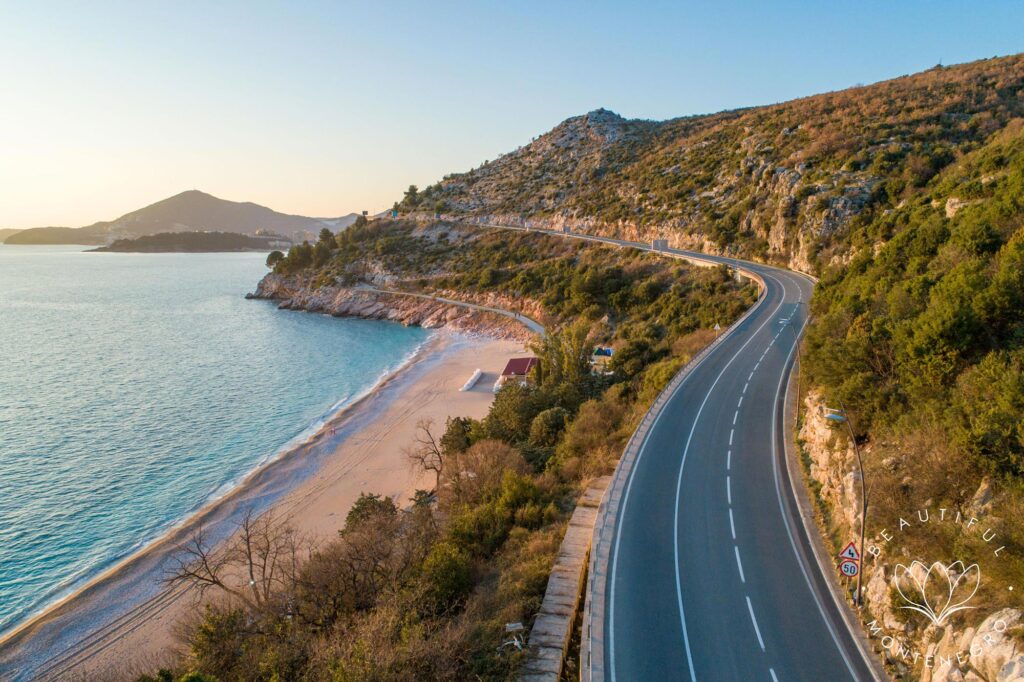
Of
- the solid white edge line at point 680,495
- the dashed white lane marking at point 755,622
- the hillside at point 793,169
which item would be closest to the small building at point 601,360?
the solid white edge line at point 680,495

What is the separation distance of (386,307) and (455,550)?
7256cm

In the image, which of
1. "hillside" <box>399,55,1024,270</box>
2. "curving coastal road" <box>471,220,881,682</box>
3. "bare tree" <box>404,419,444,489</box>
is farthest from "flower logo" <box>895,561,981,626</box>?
"hillside" <box>399,55,1024,270</box>

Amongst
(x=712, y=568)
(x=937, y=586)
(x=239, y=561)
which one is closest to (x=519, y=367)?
(x=239, y=561)

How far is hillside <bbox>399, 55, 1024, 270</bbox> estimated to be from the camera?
48.4 meters

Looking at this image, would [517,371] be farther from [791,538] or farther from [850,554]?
[850,554]

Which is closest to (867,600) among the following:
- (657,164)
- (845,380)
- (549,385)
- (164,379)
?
(845,380)

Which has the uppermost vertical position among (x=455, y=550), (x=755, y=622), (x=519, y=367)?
(x=519, y=367)

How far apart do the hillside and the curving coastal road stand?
103ft

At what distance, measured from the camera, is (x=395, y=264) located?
311 feet

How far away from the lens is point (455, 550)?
618 inches

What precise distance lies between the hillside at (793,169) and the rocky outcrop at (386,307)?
973 inches

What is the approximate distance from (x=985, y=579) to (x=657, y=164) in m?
86.7

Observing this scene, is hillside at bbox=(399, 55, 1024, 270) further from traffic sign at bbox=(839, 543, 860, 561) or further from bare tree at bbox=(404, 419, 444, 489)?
traffic sign at bbox=(839, 543, 860, 561)

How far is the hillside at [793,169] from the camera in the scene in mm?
48409
